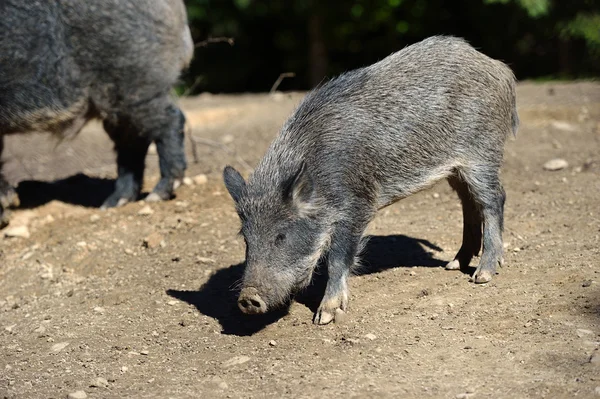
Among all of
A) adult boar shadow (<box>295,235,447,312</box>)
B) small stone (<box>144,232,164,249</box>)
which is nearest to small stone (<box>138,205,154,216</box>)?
small stone (<box>144,232,164,249</box>)

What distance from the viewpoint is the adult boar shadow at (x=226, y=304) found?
14.6ft

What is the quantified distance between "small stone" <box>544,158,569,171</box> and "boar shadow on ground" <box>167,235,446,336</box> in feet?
6.04

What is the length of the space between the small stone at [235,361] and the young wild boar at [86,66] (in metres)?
2.81

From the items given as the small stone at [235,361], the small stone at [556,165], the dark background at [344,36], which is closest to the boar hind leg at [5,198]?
the small stone at [235,361]

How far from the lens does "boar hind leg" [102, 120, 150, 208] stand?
6.71 metres

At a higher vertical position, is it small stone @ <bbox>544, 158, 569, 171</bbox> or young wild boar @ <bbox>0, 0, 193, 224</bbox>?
young wild boar @ <bbox>0, 0, 193, 224</bbox>

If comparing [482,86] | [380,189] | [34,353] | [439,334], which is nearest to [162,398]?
[34,353]

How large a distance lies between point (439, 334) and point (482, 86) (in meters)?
1.46

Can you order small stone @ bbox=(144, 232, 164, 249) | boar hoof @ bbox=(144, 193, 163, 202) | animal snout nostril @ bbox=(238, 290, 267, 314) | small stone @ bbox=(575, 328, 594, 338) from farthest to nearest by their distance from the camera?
boar hoof @ bbox=(144, 193, 163, 202) → small stone @ bbox=(144, 232, 164, 249) → animal snout nostril @ bbox=(238, 290, 267, 314) → small stone @ bbox=(575, 328, 594, 338)

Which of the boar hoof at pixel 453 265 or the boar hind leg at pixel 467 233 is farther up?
the boar hind leg at pixel 467 233

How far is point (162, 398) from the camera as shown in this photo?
3.75m

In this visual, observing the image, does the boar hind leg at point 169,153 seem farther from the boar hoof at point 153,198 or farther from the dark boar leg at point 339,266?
the dark boar leg at point 339,266

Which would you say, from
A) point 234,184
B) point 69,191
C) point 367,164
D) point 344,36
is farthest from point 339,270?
point 344,36

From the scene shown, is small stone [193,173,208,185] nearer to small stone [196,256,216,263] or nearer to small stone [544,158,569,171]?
small stone [196,256,216,263]
